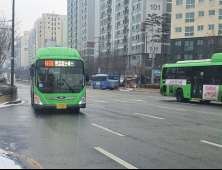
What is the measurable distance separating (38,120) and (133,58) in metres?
69.4

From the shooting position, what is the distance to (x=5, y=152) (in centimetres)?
680

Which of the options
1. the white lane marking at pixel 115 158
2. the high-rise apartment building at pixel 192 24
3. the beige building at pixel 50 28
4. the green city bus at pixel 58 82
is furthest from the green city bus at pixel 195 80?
the beige building at pixel 50 28

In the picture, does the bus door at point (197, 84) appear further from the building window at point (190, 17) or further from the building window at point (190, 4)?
the building window at point (190, 4)

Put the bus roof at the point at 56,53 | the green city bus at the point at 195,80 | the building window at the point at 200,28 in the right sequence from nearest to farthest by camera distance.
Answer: the bus roof at the point at 56,53, the green city bus at the point at 195,80, the building window at the point at 200,28

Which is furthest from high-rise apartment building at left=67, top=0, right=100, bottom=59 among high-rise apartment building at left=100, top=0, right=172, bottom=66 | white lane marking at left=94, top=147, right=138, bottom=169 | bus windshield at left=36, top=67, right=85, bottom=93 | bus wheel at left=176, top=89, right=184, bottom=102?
white lane marking at left=94, top=147, right=138, bottom=169

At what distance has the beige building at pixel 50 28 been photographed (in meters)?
163

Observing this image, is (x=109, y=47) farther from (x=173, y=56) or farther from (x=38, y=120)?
(x=38, y=120)

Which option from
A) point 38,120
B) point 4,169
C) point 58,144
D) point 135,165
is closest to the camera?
point 4,169

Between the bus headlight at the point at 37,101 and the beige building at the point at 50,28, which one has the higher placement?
the beige building at the point at 50,28

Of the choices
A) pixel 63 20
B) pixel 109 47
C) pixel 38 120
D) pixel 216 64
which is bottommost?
pixel 38 120

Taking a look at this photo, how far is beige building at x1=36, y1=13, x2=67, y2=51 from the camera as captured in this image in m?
163

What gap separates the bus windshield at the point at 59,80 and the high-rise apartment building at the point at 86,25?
9021 centimetres

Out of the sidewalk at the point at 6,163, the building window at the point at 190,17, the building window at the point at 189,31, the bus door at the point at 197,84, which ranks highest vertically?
the building window at the point at 190,17

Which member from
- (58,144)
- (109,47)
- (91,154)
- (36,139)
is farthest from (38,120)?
(109,47)
